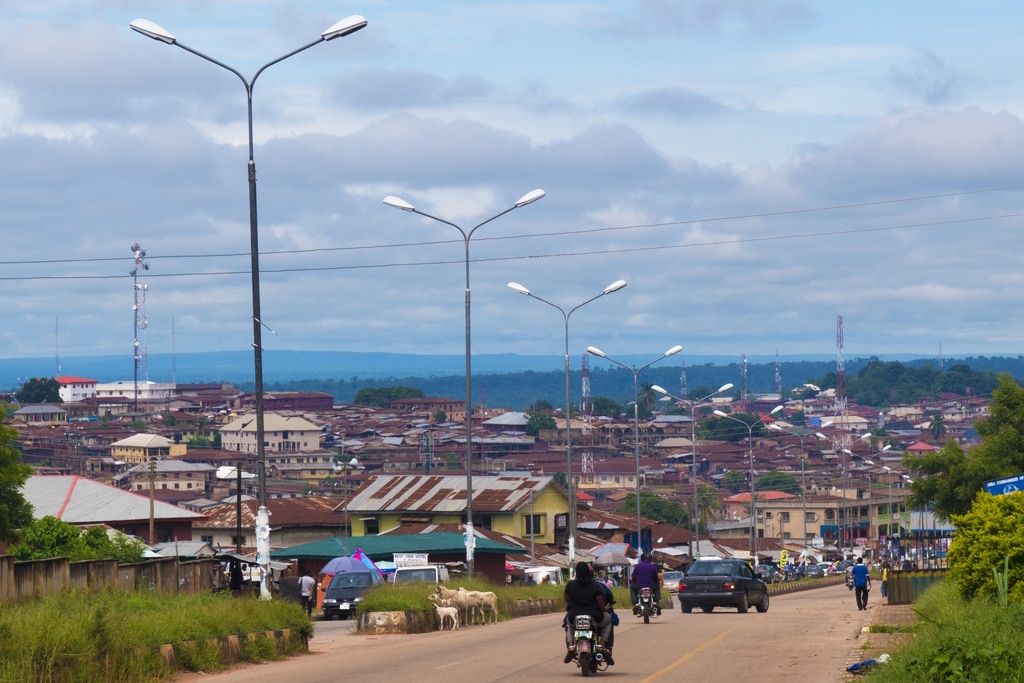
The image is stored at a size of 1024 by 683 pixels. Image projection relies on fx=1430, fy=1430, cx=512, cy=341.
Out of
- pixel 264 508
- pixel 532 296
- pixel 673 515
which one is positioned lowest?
pixel 673 515

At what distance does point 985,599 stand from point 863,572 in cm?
1653

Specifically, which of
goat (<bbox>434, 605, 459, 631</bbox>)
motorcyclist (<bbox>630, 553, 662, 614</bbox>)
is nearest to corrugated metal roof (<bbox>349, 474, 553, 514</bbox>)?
motorcyclist (<bbox>630, 553, 662, 614</bbox>)

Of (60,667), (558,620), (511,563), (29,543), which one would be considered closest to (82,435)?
(511,563)

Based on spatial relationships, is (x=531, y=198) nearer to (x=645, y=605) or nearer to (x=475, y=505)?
(x=645, y=605)

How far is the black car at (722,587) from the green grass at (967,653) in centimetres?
1757

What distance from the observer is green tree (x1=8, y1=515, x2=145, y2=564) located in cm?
4125

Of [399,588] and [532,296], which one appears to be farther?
[532,296]

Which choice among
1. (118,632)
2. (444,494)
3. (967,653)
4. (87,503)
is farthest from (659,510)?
(967,653)

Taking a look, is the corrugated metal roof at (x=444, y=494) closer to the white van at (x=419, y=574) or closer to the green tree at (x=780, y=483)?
the white van at (x=419, y=574)

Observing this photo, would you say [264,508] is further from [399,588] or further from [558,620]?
[558,620]

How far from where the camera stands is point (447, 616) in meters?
28.3

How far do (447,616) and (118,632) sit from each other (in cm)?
1242

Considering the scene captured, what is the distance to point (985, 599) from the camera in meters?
18.0

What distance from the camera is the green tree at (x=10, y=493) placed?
128 feet
